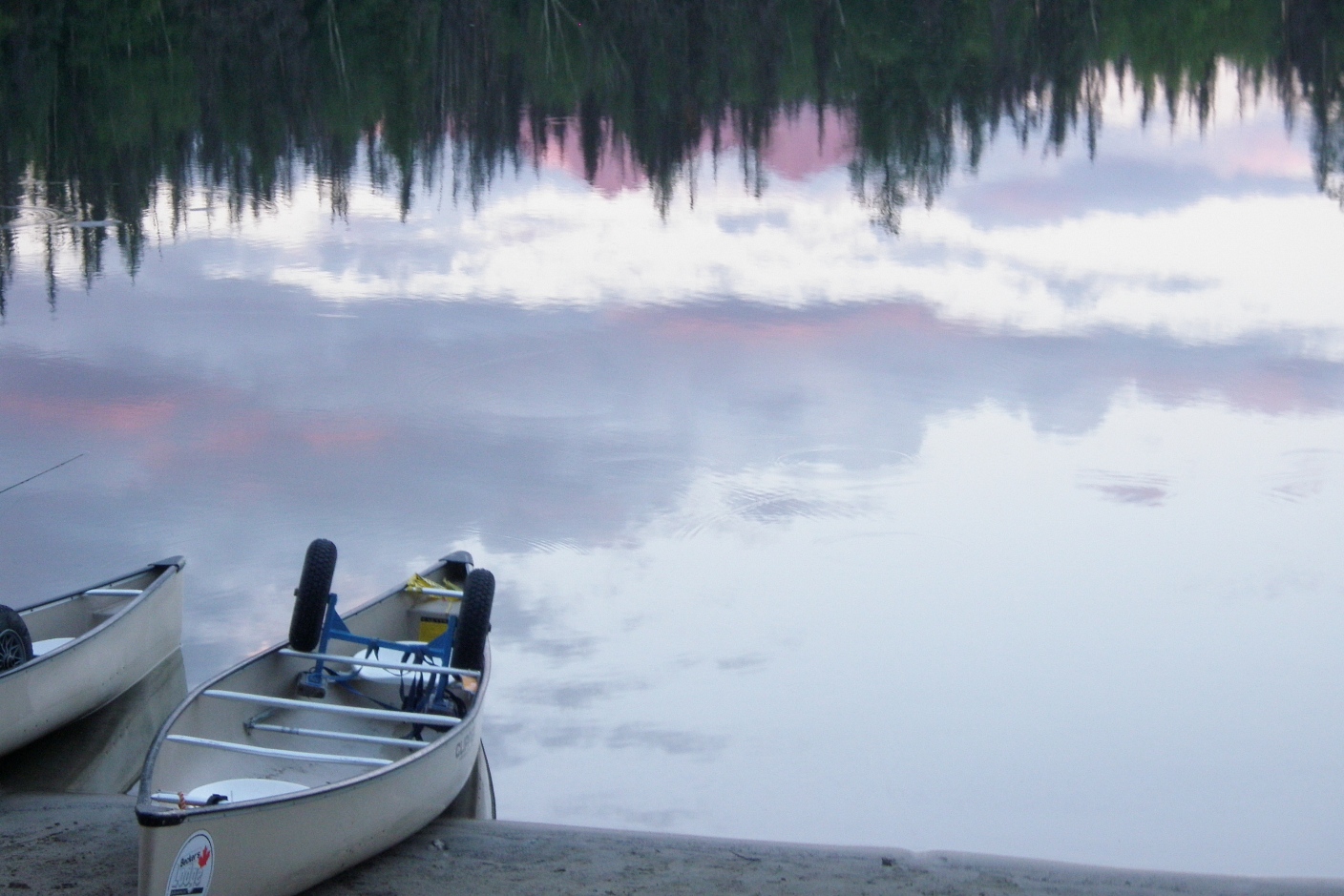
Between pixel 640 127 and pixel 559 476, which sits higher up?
pixel 640 127

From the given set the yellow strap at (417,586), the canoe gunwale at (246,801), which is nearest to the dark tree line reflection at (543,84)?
the yellow strap at (417,586)

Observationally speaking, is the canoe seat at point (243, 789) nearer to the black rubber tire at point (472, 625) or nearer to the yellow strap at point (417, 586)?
the black rubber tire at point (472, 625)

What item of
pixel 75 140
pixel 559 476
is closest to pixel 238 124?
pixel 75 140

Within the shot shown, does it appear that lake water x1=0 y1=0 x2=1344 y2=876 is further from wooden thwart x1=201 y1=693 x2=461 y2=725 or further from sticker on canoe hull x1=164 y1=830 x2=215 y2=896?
sticker on canoe hull x1=164 y1=830 x2=215 y2=896

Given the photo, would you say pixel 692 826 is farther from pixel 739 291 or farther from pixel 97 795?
pixel 739 291

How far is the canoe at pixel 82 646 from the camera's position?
7.32m

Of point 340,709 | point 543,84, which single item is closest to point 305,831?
point 340,709

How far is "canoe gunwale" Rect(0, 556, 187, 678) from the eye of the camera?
732cm

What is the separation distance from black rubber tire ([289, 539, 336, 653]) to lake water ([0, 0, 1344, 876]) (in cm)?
124

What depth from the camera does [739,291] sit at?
18.4m

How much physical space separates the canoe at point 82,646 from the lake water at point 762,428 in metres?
0.59

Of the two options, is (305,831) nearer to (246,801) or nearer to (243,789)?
(246,801)

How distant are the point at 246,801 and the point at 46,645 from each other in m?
2.82

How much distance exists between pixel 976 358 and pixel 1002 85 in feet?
63.3
